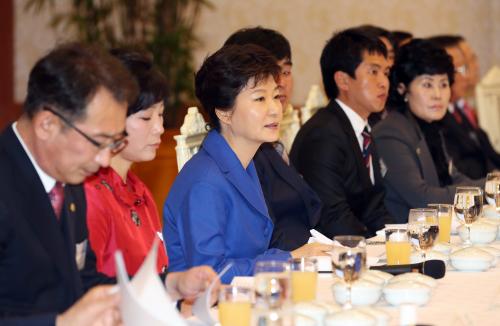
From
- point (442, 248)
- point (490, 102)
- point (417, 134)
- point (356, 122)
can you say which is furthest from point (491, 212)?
point (490, 102)

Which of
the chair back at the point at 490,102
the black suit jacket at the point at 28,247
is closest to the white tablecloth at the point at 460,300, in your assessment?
the black suit jacket at the point at 28,247

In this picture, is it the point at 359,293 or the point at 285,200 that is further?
the point at 285,200

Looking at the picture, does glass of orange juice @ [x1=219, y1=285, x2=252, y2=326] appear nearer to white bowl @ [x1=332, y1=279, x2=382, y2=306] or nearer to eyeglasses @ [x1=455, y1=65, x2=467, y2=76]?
white bowl @ [x1=332, y1=279, x2=382, y2=306]

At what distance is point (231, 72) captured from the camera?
3.01 meters

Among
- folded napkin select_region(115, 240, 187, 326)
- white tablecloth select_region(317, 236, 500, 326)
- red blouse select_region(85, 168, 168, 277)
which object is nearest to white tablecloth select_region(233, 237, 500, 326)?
white tablecloth select_region(317, 236, 500, 326)

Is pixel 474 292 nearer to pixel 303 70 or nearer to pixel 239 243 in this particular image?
pixel 239 243

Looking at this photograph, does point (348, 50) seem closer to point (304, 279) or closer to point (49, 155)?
point (304, 279)

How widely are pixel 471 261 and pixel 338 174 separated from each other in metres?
1.33

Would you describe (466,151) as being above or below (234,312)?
below

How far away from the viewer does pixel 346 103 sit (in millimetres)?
4199

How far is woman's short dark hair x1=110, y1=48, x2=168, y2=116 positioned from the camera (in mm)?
2756

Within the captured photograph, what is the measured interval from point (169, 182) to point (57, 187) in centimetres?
272

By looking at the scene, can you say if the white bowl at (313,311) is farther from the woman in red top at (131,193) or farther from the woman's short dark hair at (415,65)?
the woman's short dark hair at (415,65)

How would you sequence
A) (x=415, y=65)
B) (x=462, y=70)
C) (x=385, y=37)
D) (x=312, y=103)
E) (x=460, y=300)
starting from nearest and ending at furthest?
1. (x=460, y=300)
2. (x=415, y=65)
3. (x=385, y=37)
4. (x=312, y=103)
5. (x=462, y=70)
